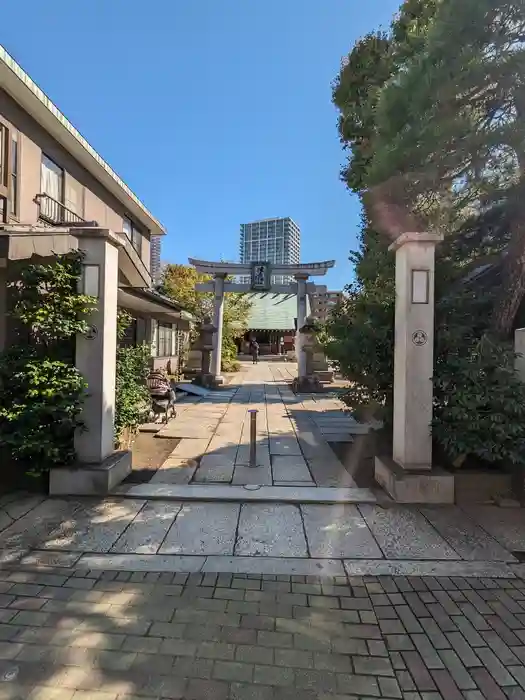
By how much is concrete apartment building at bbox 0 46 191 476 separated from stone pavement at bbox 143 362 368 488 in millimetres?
1404

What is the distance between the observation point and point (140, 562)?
3299 mm

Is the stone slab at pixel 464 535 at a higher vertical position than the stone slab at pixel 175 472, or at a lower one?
lower

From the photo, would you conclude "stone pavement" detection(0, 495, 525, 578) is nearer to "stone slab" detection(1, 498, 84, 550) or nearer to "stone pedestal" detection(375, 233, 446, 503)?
"stone slab" detection(1, 498, 84, 550)

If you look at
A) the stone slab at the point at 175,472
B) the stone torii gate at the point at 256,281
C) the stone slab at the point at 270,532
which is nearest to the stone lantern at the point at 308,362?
the stone torii gate at the point at 256,281

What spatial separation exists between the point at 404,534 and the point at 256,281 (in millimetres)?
12988

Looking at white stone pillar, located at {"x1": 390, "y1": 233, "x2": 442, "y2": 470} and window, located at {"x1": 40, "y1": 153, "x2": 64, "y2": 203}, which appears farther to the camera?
window, located at {"x1": 40, "y1": 153, "x2": 64, "y2": 203}

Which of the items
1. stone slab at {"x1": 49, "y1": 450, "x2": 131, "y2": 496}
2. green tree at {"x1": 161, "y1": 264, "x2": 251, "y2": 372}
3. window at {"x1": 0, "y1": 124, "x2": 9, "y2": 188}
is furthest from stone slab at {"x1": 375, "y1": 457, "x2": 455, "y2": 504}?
green tree at {"x1": 161, "y1": 264, "x2": 251, "y2": 372}

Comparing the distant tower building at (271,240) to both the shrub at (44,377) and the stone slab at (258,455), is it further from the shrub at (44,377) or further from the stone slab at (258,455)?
the shrub at (44,377)

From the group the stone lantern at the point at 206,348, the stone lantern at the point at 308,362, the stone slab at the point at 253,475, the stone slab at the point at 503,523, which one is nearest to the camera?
the stone slab at the point at 503,523

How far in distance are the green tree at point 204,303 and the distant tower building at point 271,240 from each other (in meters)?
15.0

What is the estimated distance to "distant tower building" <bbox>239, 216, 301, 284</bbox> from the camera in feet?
135

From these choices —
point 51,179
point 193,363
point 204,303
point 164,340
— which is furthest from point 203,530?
point 204,303

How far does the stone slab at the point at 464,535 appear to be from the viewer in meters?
3.47

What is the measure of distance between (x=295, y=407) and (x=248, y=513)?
6917 mm
